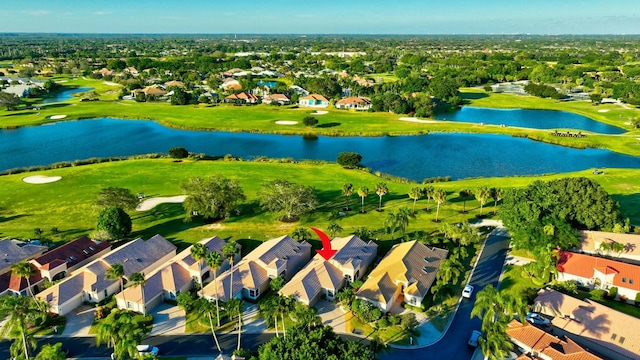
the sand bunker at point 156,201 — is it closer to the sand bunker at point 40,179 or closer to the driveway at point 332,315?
the sand bunker at point 40,179

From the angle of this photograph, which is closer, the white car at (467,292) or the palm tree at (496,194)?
the white car at (467,292)

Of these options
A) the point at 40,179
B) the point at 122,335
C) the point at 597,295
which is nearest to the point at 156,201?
the point at 40,179

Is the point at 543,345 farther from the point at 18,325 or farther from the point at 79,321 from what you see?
the point at 79,321

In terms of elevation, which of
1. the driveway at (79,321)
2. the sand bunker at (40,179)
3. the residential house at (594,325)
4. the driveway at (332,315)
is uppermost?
the sand bunker at (40,179)

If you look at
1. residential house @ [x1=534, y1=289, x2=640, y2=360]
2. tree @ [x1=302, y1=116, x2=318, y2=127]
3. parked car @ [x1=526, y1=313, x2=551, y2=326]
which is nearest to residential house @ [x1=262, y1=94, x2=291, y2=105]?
tree @ [x1=302, y1=116, x2=318, y2=127]

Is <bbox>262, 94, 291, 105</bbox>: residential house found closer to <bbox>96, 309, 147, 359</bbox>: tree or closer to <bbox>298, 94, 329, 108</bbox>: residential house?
<bbox>298, 94, 329, 108</bbox>: residential house

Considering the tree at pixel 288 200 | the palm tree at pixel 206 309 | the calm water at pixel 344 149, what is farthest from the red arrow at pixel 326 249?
the calm water at pixel 344 149
